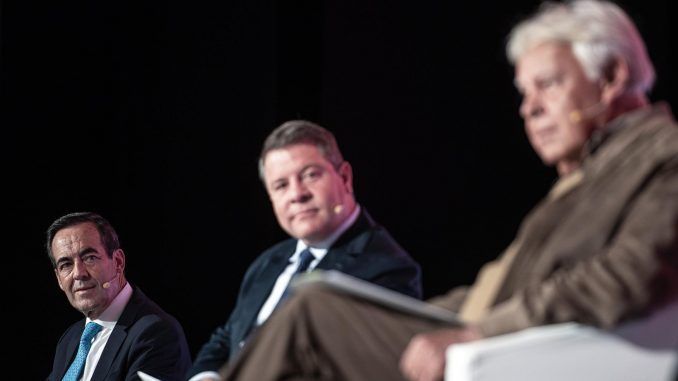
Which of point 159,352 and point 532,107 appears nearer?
point 532,107

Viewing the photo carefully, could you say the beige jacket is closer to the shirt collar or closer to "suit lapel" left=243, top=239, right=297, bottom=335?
the shirt collar

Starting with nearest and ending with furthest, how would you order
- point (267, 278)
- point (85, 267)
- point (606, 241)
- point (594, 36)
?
point (606, 241) < point (594, 36) < point (267, 278) < point (85, 267)

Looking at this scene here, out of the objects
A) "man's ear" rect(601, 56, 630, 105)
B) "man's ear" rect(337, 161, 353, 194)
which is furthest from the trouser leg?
"man's ear" rect(337, 161, 353, 194)

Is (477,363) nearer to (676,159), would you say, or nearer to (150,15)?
(676,159)

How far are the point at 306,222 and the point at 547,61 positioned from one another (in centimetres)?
96

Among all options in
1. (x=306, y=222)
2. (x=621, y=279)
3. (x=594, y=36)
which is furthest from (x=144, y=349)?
(x=621, y=279)

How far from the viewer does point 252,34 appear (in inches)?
197

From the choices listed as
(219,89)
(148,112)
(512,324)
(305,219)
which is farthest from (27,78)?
(512,324)

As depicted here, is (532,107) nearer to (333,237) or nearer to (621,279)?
(621,279)

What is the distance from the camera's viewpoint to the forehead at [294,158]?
10.8 ft

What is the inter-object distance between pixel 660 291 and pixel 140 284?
3.35 metres

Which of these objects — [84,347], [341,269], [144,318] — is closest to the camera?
[341,269]

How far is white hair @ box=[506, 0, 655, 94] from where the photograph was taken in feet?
8.37

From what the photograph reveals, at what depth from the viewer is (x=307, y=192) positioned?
3.28 metres
